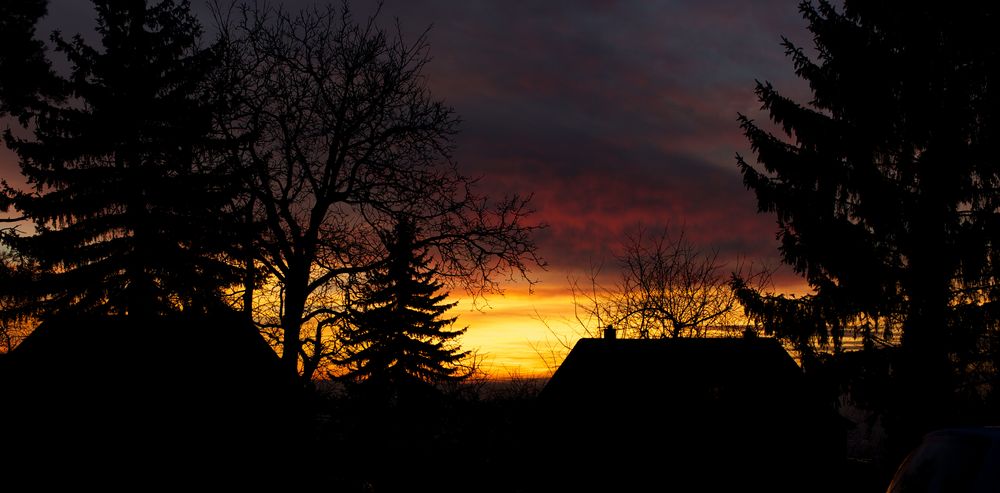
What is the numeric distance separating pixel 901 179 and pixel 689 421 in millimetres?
8810

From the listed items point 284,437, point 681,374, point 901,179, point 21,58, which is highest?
point 21,58

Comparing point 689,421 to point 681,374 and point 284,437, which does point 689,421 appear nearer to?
point 681,374

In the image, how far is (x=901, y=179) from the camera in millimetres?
20922

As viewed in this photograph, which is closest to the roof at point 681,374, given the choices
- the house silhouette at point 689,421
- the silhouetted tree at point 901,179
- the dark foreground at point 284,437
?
the house silhouette at point 689,421

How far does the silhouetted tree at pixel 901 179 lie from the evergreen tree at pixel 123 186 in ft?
65.3

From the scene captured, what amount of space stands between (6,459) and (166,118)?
17.9 m

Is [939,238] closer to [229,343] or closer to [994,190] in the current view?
[994,190]

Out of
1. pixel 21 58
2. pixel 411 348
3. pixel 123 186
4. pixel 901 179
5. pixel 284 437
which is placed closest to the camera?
pixel 284 437

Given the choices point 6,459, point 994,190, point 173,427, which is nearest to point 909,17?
point 994,190

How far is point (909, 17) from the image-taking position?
811 inches

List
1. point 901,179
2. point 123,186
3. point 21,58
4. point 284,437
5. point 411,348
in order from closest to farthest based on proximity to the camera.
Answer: point 284,437 < point 901,179 < point 21,58 < point 123,186 < point 411,348

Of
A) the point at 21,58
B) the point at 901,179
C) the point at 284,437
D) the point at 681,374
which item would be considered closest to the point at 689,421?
the point at 681,374

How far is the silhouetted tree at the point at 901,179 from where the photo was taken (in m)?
19.7

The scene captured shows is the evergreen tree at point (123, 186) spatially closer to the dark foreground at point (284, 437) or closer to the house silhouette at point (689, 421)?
the dark foreground at point (284, 437)
